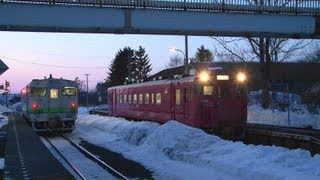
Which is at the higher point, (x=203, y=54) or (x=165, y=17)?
(x=203, y=54)

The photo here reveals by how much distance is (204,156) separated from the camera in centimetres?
1566

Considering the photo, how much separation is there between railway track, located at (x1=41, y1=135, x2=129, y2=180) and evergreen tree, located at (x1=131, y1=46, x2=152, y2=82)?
91.7m

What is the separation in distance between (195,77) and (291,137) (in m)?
5.24

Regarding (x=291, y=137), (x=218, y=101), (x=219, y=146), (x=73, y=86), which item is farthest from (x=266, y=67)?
(x=219, y=146)

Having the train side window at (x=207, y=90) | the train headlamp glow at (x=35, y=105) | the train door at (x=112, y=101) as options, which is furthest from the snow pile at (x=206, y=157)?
the train door at (x=112, y=101)

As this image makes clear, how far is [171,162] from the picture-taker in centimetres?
1672

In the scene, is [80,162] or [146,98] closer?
[80,162]

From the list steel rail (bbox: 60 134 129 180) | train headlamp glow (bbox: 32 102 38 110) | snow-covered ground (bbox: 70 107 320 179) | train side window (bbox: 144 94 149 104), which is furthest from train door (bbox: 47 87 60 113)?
snow-covered ground (bbox: 70 107 320 179)

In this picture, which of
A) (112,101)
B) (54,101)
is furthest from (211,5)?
(112,101)

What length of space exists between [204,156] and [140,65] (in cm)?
10355

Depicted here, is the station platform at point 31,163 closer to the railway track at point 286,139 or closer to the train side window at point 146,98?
the railway track at point 286,139

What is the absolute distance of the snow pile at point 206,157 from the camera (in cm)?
1219

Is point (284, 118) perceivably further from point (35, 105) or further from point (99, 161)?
point (99, 161)

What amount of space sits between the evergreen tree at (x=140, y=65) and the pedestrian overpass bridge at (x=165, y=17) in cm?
9343
